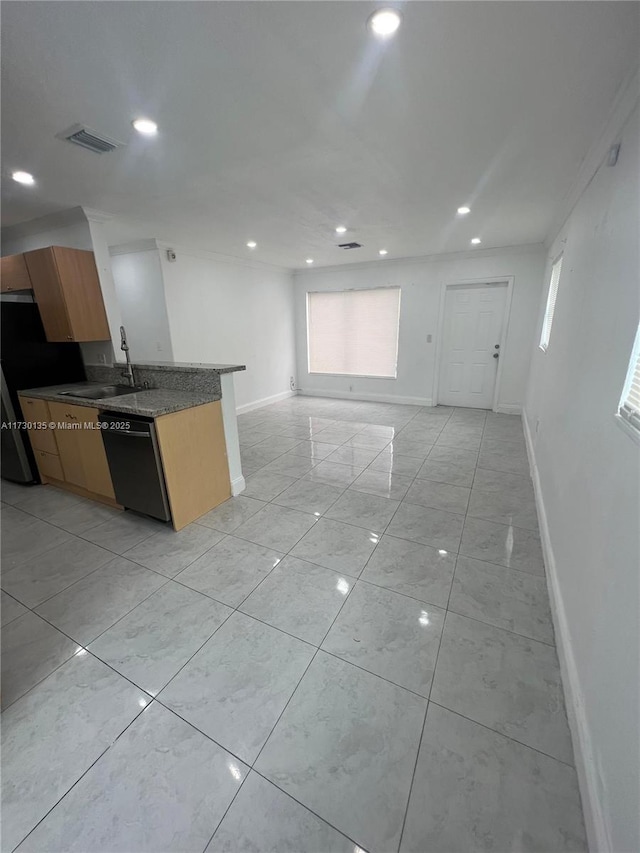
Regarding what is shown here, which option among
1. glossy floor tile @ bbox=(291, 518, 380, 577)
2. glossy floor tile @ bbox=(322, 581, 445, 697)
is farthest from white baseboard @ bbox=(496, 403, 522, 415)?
glossy floor tile @ bbox=(322, 581, 445, 697)

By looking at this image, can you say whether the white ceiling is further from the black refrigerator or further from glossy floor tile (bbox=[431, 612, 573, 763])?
glossy floor tile (bbox=[431, 612, 573, 763])

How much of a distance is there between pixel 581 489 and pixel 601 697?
2.75 feet

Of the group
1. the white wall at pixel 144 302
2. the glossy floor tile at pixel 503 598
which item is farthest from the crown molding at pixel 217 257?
the glossy floor tile at pixel 503 598

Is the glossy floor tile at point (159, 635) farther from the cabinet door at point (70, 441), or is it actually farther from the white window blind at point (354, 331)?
the white window blind at point (354, 331)

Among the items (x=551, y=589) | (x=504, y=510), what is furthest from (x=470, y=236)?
(x=551, y=589)

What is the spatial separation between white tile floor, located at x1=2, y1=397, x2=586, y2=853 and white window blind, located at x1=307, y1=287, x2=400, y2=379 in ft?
13.4

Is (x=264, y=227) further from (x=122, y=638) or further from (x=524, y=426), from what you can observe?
(x=524, y=426)

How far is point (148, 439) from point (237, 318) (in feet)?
12.4

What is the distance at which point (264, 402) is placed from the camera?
632cm

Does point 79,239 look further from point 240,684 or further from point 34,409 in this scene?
point 240,684

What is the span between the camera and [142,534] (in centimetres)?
247

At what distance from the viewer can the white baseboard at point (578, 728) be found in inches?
37.5

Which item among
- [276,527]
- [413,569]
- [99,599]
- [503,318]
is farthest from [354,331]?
[99,599]

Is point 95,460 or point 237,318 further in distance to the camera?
point 237,318
